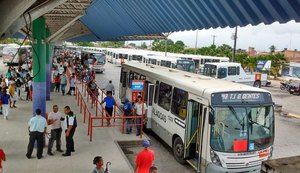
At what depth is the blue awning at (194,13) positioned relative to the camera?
8367mm

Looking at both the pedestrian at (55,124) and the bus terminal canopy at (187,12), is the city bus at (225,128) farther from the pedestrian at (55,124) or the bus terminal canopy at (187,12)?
the pedestrian at (55,124)

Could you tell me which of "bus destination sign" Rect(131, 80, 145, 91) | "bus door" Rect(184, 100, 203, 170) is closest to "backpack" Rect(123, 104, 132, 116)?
"bus destination sign" Rect(131, 80, 145, 91)

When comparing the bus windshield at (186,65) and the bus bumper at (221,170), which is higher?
the bus windshield at (186,65)

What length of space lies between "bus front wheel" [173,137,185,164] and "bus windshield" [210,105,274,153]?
1.95 meters

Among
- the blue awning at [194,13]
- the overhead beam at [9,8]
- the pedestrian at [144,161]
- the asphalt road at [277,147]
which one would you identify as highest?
the blue awning at [194,13]

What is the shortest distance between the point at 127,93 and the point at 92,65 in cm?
2632

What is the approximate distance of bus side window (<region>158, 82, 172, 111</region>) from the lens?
42.7 feet

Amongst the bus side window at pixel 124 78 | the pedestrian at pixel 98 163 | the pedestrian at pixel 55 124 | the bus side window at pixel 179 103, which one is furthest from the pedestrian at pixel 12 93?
the pedestrian at pixel 98 163

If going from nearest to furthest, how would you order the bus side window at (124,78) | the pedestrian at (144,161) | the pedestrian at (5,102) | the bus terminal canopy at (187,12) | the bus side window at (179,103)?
1. the pedestrian at (144,161)
2. the bus terminal canopy at (187,12)
3. the bus side window at (179,103)
4. the pedestrian at (5,102)
5. the bus side window at (124,78)

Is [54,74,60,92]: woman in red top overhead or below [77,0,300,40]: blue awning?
below

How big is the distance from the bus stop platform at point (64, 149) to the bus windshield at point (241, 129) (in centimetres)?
286

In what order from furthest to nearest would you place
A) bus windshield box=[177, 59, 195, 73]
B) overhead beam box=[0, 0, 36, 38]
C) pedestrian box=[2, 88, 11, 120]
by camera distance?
bus windshield box=[177, 59, 195, 73] → pedestrian box=[2, 88, 11, 120] → overhead beam box=[0, 0, 36, 38]

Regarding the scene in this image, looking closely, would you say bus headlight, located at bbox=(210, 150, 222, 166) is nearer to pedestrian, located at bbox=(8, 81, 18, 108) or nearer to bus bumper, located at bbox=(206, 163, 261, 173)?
bus bumper, located at bbox=(206, 163, 261, 173)

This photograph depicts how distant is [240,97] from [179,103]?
250 cm
